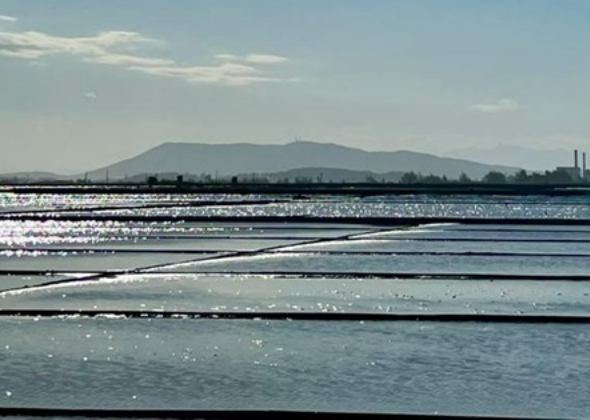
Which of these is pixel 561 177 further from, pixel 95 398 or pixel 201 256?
pixel 95 398

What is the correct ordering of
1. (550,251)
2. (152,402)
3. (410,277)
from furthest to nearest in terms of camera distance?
1. (550,251)
2. (410,277)
3. (152,402)

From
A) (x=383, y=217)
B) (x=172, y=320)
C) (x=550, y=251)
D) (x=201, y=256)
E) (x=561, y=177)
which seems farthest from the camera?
(x=561, y=177)

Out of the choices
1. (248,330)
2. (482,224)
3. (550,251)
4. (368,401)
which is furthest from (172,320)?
(482,224)

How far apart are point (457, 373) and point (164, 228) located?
1612 cm

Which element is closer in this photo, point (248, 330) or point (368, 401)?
point (368, 401)

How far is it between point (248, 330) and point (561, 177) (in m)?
91.9

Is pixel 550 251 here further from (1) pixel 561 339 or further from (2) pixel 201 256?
(1) pixel 561 339

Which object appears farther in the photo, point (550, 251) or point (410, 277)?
point (550, 251)

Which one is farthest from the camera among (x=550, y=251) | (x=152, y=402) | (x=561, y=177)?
(x=561, y=177)

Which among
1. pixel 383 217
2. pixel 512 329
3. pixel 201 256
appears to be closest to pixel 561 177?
pixel 383 217

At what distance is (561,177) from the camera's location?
318ft

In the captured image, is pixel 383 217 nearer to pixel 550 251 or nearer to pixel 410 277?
pixel 550 251

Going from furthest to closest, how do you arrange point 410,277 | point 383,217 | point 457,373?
point 383,217 → point 410,277 → point 457,373

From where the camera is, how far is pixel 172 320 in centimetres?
819
